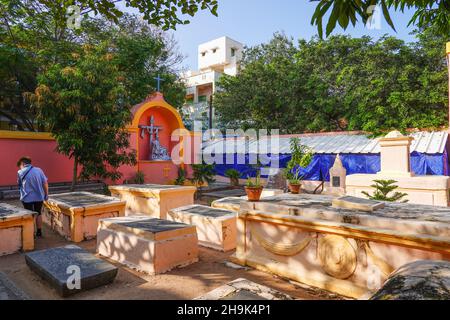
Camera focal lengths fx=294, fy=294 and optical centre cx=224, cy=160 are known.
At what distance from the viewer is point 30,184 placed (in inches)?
243

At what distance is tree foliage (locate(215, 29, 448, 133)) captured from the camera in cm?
1427

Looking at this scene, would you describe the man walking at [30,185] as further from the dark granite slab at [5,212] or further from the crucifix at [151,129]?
the crucifix at [151,129]

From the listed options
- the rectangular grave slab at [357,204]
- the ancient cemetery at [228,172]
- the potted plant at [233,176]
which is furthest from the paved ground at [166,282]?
the potted plant at [233,176]

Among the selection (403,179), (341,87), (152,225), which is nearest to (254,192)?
(152,225)

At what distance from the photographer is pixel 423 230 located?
322 cm

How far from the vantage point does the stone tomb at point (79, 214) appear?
19.9 ft

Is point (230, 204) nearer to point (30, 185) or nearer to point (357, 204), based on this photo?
point (357, 204)

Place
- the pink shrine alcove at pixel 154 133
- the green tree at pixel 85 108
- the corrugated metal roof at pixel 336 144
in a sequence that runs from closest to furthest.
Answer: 1. the green tree at pixel 85 108
2. the corrugated metal roof at pixel 336 144
3. the pink shrine alcove at pixel 154 133

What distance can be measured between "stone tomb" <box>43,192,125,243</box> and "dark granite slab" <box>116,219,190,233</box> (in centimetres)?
158

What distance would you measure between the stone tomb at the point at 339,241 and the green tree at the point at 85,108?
258 inches

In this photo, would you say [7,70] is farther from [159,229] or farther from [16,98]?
[159,229]

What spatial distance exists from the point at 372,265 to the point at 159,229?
9.78ft

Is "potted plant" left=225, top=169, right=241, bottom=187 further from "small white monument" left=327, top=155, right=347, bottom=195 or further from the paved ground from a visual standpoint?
the paved ground

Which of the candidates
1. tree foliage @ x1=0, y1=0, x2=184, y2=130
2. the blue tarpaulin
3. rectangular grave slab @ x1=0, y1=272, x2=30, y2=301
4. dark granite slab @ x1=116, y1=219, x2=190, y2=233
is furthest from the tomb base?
tree foliage @ x1=0, y1=0, x2=184, y2=130
